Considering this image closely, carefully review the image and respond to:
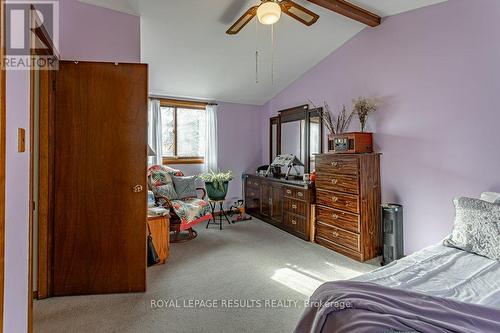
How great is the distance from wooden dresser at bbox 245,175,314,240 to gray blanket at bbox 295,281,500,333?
8.52 ft

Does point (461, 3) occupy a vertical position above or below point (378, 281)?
above

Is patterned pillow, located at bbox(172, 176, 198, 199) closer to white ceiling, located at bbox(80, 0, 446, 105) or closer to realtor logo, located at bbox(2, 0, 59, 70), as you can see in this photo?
white ceiling, located at bbox(80, 0, 446, 105)

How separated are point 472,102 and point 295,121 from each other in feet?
8.70

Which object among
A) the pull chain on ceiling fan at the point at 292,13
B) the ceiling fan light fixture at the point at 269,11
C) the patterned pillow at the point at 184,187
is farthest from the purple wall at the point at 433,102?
the patterned pillow at the point at 184,187

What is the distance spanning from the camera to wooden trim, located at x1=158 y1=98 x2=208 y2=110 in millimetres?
4875

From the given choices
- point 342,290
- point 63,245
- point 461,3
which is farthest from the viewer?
point 461,3

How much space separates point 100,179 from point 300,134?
3.38m

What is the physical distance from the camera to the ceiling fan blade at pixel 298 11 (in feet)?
7.22

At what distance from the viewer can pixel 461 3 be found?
2.68 m

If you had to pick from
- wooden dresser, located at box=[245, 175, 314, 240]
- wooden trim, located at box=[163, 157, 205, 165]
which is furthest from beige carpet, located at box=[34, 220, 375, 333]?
wooden trim, located at box=[163, 157, 205, 165]

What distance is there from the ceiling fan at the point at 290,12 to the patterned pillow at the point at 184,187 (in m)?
2.60

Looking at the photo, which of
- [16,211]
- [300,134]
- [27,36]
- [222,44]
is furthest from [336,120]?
[16,211]

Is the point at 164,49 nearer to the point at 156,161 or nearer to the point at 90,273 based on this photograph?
the point at 156,161

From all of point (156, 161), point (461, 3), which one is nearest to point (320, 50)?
point (461, 3)
